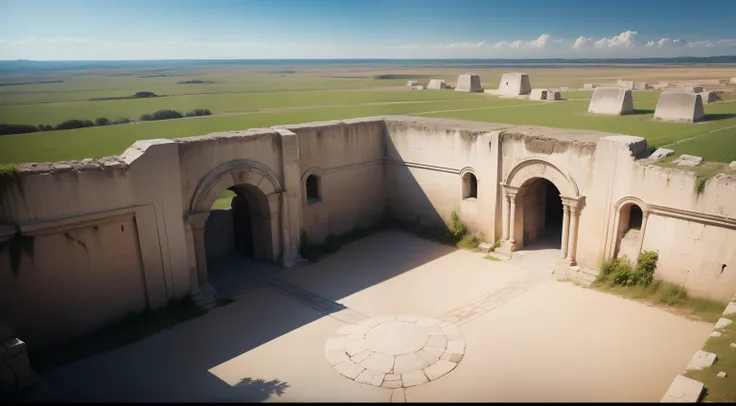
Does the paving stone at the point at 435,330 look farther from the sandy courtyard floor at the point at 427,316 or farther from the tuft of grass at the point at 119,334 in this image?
the tuft of grass at the point at 119,334

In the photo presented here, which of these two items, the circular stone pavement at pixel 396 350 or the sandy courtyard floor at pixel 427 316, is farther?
the circular stone pavement at pixel 396 350

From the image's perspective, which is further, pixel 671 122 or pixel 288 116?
pixel 288 116

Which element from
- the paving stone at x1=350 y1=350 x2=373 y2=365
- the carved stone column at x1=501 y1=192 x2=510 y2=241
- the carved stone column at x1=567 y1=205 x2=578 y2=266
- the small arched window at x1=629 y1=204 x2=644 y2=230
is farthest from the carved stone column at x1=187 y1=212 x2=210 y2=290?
the small arched window at x1=629 y1=204 x2=644 y2=230

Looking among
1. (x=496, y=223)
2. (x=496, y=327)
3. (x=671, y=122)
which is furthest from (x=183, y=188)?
(x=671, y=122)

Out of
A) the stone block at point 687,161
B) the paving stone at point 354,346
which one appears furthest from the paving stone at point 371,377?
the stone block at point 687,161

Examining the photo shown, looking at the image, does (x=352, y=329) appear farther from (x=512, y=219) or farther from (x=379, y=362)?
(x=512, y=219)

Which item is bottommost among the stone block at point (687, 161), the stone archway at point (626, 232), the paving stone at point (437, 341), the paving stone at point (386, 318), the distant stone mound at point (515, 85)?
the paving stone at point (386, 318)

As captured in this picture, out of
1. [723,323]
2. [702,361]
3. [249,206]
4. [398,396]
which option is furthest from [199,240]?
[723,323]

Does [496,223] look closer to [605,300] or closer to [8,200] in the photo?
[605,300]
